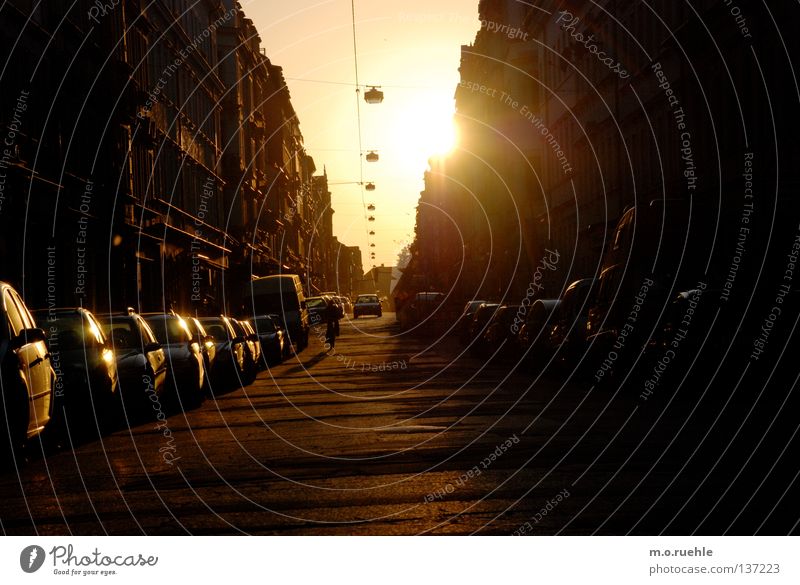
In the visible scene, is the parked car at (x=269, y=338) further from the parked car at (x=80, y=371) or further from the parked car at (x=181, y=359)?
the parked car at (x=80, y=371)

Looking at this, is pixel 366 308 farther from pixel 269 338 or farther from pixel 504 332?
pixel 504 332

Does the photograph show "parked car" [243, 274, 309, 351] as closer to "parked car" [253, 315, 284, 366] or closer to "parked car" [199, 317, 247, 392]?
"parked car" [253, 315, 284, 366]

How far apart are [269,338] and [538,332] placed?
11649mm

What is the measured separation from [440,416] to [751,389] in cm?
390

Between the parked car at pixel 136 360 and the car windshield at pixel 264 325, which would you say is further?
A: the car windshield at pixel 264 325

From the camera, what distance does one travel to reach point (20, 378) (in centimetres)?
1216

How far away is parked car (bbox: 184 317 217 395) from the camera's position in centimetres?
2300

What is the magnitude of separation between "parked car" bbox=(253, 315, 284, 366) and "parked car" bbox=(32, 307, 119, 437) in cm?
2019

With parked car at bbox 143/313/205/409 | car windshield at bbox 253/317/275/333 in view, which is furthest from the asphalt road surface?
car windshield at bbox 253/317/275/333
